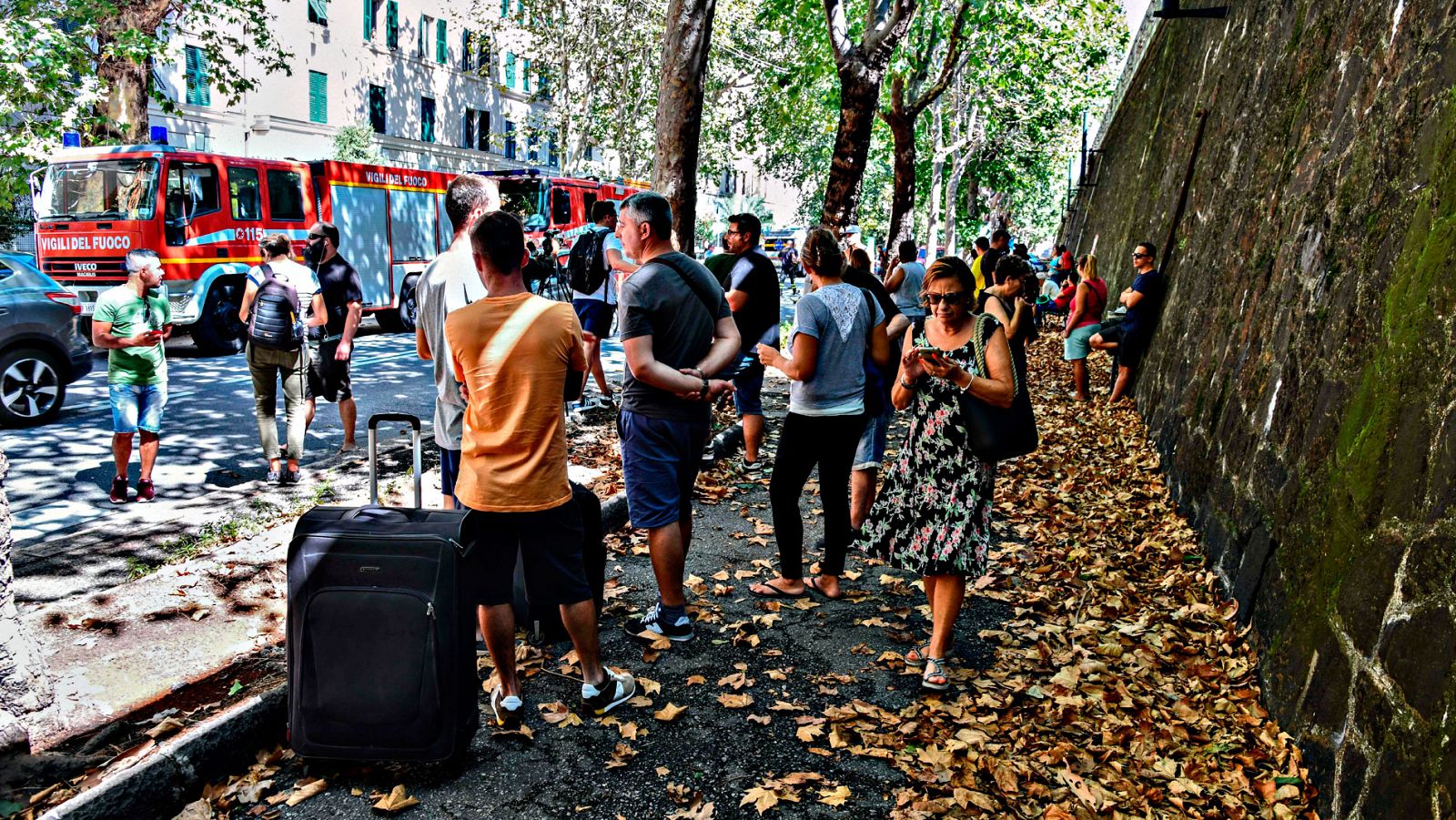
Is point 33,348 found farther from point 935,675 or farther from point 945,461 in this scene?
point 935,675

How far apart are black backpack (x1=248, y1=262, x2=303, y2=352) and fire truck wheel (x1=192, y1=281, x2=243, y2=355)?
27.7 ft

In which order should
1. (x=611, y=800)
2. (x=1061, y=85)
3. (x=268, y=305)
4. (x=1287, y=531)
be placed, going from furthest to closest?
(x=1061, y=85), (x=268, y=305), (x=1287, y=531), (x=611, y=800)

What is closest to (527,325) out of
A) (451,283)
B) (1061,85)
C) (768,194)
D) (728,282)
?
(451,283)

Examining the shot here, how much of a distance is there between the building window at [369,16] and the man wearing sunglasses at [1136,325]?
37.1m

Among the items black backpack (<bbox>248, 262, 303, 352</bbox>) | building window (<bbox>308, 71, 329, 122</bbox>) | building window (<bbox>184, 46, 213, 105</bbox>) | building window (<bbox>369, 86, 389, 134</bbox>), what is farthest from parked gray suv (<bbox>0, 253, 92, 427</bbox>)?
building window (<bbox>369, 86, 389, 134</bbox>)

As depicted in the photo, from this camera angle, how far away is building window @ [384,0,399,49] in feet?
137

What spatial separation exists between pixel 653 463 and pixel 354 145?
122 ft

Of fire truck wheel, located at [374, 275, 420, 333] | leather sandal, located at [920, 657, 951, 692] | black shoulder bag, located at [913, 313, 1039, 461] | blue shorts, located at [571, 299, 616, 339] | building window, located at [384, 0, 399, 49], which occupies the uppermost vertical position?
building window, located at [384, 0, 399, 49]

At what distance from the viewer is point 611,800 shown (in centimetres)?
372

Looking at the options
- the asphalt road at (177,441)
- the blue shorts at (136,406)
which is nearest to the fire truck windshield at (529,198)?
the asphalt road at (177,441)

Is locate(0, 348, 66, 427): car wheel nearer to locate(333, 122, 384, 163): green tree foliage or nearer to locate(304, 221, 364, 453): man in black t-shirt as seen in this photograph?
locate(304, 221, 364, 453): man in black t-shirt

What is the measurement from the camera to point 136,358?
7148 mm

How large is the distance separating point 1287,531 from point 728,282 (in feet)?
15.0

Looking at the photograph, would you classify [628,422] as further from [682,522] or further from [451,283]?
[451,283]
